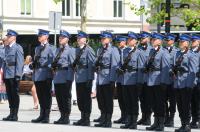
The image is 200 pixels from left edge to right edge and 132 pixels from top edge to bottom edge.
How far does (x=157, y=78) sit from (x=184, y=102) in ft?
2.72

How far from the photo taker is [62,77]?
1869cm

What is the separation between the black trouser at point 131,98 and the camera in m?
18.4

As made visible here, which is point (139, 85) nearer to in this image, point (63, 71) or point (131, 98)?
point (131, 98)

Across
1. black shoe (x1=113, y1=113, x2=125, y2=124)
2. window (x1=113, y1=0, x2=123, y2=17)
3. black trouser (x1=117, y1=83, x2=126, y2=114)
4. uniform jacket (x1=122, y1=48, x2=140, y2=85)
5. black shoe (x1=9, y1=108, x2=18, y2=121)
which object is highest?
window (x1=113, y1=0, x2=123, y2=17)

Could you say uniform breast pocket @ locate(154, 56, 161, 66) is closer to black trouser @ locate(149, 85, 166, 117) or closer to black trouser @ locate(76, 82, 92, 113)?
black trouser @ locate(149, 85, 166, 117)

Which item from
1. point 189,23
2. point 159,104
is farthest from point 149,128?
point 189,23

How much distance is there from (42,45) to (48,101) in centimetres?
122

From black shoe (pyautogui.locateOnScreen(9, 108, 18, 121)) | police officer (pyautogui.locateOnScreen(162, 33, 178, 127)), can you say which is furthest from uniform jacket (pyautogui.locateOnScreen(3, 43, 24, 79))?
police officer (pyautogui.locateOnScreen(162, 33, 178, 127))

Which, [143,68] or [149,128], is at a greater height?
[143,68]

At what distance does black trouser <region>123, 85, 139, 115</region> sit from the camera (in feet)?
60.4

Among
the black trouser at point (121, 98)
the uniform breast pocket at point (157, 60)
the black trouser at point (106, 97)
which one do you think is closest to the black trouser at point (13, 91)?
the black trouser at point (106, 97)

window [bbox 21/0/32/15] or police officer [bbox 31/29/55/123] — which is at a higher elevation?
window [bbox 21/0/32/15]

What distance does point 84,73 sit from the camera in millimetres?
18531

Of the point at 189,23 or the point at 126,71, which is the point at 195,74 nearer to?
the point at 126,71
